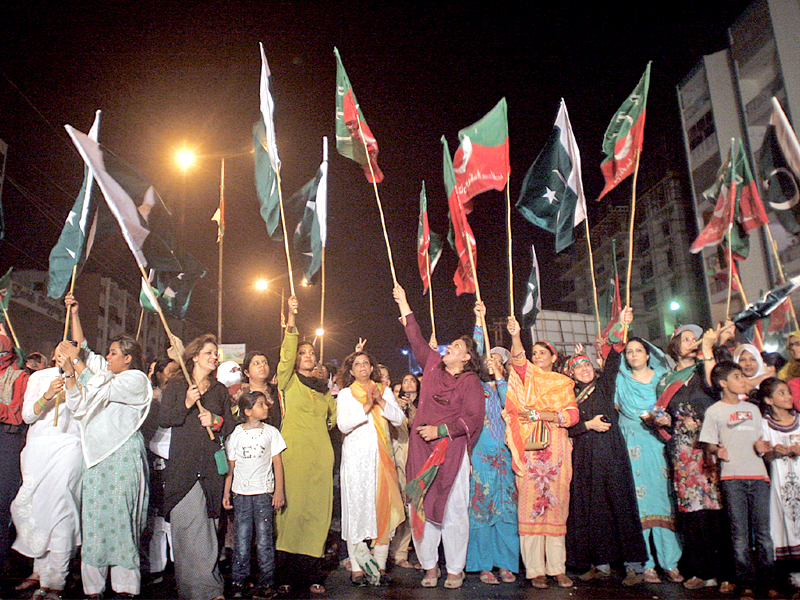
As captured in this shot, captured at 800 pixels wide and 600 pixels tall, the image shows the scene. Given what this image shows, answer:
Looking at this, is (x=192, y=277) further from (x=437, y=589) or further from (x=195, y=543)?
(x=437, y=589)

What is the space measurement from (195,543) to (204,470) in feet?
1.73

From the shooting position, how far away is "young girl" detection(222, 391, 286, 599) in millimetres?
4609

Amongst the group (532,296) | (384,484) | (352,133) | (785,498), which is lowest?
(785,498)

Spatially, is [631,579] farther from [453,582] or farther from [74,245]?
[74,245]

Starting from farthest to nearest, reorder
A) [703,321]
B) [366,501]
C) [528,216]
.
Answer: [703,321]
[528,216]
[366,501]

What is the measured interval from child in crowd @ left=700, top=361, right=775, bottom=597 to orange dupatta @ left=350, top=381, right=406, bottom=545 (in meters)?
2.58

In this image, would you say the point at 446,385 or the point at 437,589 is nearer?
the point at 437,589

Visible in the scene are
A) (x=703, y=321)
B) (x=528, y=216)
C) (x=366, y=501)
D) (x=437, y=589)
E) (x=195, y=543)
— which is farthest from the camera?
(x=703, y=321)

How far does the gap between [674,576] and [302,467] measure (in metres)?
3.22

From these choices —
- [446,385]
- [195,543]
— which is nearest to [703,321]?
[446,385]

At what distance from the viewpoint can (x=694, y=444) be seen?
4.89 metres

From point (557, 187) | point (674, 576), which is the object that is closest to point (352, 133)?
point (557, 187)

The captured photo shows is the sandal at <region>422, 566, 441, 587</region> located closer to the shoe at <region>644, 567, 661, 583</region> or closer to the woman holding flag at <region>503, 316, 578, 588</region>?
the woman holding flag at <region>503, 316, 578, 588</region>

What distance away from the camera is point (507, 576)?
5.05 metres
